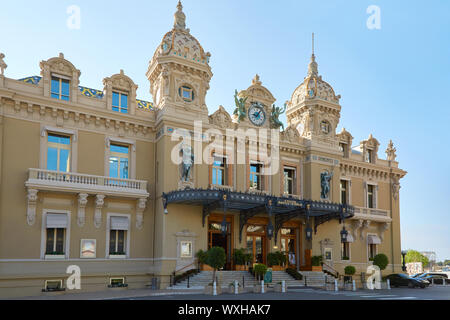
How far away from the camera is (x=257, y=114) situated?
35500mm

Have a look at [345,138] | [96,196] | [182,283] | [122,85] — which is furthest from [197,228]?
[345,138]

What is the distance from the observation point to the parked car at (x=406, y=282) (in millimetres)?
36541

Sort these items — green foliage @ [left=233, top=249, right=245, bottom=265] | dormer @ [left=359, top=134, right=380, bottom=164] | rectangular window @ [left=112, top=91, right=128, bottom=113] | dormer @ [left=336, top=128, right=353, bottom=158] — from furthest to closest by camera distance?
dormer @ [left=359, top=134, right=380, bottom=164]
dormer @ [left=336, top=128, right=353, bottom=158]
green foliage @ [left=233, top=249, right=245, bottom=265]
rectangular window @ [left=112, top=91, right=128, bottom=113]

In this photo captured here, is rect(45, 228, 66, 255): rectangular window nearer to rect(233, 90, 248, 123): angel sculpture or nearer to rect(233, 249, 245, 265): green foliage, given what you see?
rect(233, 249, 245, 265): green foliage

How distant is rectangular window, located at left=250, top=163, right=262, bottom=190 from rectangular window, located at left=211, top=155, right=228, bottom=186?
2372 millimetres

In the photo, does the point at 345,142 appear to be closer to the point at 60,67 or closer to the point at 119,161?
the point at 119,161

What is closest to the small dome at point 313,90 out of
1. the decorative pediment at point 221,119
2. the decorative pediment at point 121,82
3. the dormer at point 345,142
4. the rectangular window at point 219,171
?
the dormer at point 345,142

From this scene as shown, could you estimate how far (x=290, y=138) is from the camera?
1451 inches

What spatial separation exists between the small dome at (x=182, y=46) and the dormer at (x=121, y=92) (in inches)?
120

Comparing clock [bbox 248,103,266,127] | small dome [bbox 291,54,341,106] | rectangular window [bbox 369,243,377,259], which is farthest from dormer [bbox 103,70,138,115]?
rectangular window [bbox 369,243,377,259]

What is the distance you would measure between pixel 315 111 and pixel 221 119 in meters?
9.43

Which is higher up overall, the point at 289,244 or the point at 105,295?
the point at 289,244

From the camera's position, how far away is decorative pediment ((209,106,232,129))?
109 ft

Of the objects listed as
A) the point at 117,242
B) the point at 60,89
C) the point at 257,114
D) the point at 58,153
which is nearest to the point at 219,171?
the point at 257,114
